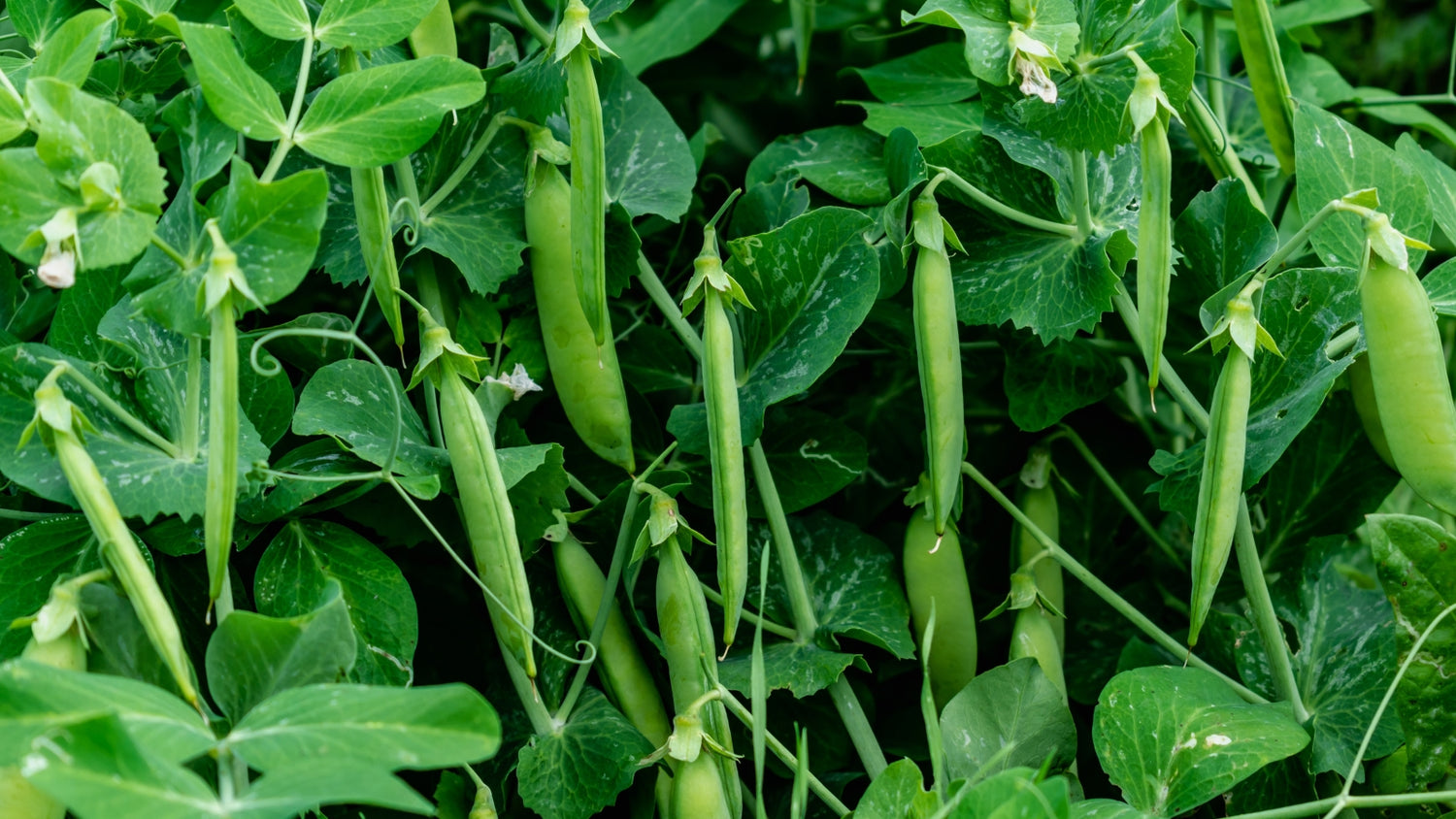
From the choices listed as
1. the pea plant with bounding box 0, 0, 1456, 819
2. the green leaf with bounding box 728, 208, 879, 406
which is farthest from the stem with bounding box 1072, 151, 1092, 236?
the green leaf with bounding box 728, 208, 879, 406

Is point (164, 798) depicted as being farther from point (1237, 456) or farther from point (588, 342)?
point (1237, 456)

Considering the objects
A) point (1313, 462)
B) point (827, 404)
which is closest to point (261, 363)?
point (827, 404)

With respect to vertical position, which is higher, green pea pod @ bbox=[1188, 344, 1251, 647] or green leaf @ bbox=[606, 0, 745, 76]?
green leaf @ bbox=[606, 0, 745, 76]

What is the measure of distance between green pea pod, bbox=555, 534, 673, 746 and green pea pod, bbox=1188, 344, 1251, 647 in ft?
1.03

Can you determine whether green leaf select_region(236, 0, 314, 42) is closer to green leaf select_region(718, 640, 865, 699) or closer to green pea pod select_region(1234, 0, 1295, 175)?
green leaf select_region(718, 640, 865, 699)

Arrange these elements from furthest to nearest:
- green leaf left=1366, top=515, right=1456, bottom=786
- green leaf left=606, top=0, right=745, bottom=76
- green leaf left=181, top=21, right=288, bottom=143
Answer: green leaf left=606, top=0, right=745, bottom=76 < green leaf left=1366, top=515, right=1456, bottom=786 < green leaf left=181, top=21, right=288, bottom=143

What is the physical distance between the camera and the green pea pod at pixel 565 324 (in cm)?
69

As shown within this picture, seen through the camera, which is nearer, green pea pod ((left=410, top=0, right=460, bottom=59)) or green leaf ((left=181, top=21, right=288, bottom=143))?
green leaf ((left=181, top=21, right=288, bottom=143))

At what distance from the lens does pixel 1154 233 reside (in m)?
0.58

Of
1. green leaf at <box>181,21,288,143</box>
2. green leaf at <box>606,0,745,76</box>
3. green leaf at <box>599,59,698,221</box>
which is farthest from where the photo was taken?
green leaf at <box>606,0,745,76</box>

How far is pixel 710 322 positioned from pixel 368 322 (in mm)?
320

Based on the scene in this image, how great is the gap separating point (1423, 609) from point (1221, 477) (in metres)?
0.16

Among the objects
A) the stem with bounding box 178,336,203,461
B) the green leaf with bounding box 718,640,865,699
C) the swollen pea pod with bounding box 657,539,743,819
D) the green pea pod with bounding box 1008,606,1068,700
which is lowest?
the green pea pod with bounding box 1008,606,1068,700

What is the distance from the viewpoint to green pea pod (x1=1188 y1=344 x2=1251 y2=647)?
0.58m
